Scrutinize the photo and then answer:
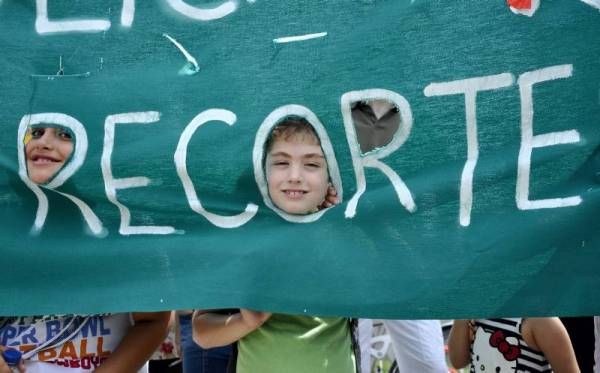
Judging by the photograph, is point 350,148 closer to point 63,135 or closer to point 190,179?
point 190,179

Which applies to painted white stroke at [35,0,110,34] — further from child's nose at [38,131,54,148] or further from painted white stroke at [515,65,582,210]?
painted white stroke at [515,65,582,210]

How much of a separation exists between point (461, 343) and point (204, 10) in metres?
1.37

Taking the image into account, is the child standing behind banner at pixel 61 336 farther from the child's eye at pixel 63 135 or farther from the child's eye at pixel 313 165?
the child's eye at pixel 313 165

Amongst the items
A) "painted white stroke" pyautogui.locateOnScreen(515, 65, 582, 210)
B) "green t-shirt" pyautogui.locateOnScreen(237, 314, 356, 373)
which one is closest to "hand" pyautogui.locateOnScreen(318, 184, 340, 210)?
"green t-shirt" pyautogui.locateOnScreen(237, 314, 356, 373)

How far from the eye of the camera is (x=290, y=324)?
2.68 m

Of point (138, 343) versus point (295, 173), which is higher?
point (295, 173)

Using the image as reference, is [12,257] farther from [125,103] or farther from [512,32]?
[512,32]

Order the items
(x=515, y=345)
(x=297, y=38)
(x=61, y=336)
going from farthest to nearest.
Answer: (x=515, y=345) < (x=61, y=336) < (x=297, y=38)

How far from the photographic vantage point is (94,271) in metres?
2.62

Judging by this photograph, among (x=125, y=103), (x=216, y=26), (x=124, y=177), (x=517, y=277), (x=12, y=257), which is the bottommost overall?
(x=517, y=277)

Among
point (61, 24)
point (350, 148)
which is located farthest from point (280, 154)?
point (61, 24)

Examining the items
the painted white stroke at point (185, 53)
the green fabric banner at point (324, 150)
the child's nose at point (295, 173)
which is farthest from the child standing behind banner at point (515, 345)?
the painted white stroke at point (185, 53)

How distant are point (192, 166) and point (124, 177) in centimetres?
18

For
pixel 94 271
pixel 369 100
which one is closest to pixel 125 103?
pixel 94 271
